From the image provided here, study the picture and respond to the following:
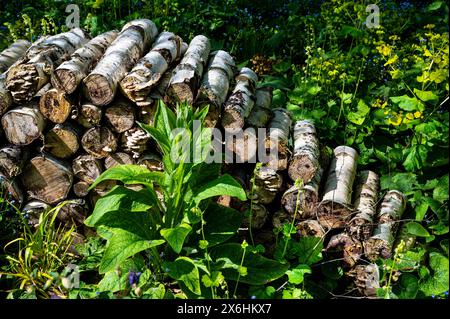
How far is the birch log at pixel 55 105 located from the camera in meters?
3.62

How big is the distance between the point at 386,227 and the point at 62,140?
2072mm

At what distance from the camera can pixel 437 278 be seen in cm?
328

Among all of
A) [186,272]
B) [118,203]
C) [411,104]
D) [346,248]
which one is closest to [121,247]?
[118,203]

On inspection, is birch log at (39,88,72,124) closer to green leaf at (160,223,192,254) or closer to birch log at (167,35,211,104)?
birch log at (167,35,211,104)

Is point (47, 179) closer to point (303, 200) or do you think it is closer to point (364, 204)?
point (303, 200)

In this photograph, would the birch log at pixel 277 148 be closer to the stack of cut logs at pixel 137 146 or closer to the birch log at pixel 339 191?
the stack of cut logs at pixel 137 146

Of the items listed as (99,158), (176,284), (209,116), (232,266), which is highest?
(209,116)

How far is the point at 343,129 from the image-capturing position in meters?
4.65

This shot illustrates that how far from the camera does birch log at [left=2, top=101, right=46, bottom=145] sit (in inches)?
143

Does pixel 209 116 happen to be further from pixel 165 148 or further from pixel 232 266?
pixel 232 266

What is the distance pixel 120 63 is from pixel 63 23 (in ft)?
8.54

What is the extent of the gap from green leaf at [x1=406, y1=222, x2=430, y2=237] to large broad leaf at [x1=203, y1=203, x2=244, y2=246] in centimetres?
97

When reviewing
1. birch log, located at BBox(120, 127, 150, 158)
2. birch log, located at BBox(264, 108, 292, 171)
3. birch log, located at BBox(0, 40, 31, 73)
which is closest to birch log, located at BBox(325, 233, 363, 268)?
birch log, located at BBox(264, 108, 292, 171)
